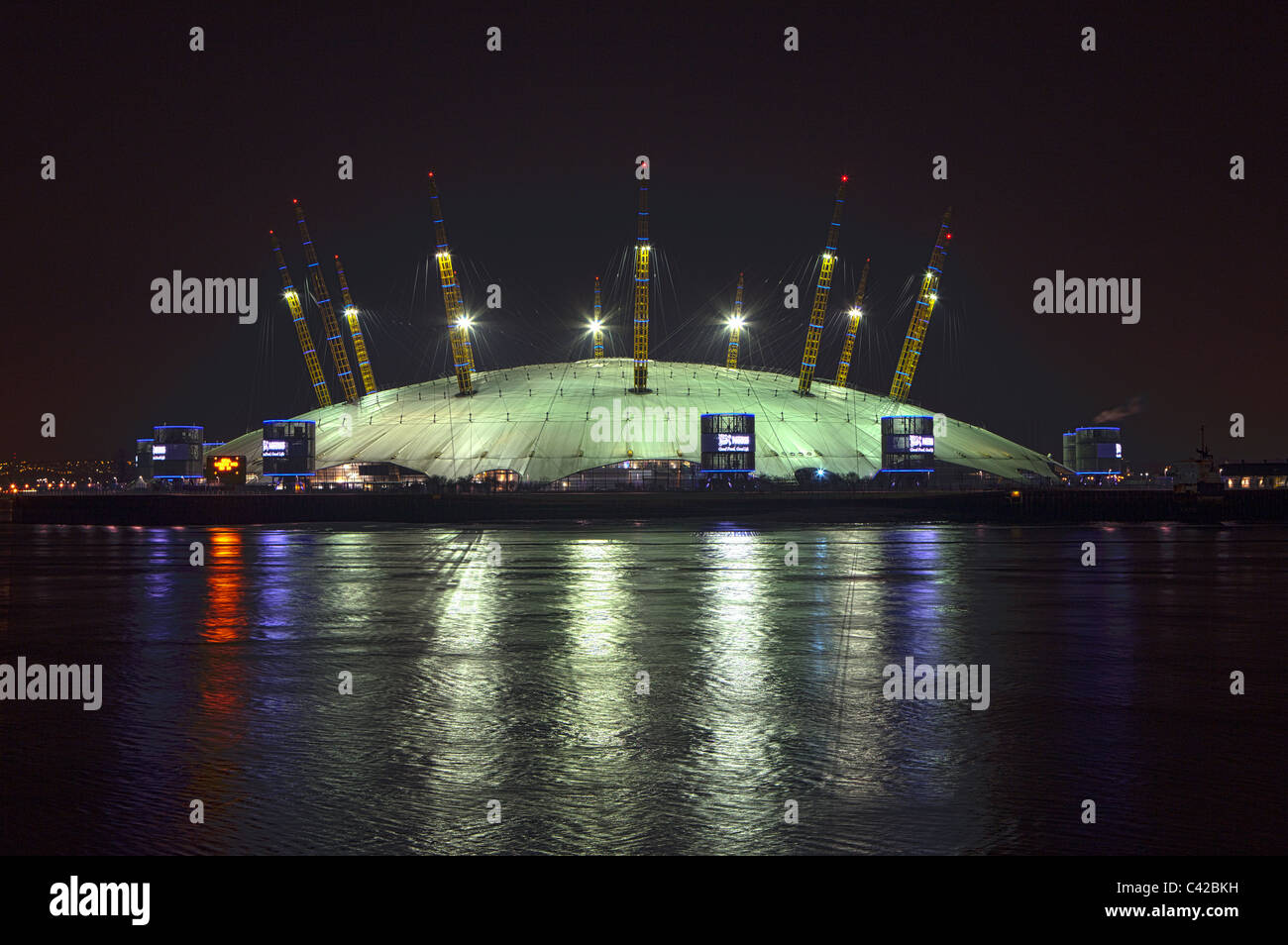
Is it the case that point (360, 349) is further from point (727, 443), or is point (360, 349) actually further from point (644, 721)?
point (644, 721)

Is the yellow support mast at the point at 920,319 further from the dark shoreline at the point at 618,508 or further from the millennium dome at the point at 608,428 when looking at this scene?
the dark shoreline at the point at 618,508

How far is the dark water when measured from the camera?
32.0ft

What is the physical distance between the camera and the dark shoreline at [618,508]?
8619cm

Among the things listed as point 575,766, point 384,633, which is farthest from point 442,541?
point 575,766

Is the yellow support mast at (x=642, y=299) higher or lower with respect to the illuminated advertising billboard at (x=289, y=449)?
higher

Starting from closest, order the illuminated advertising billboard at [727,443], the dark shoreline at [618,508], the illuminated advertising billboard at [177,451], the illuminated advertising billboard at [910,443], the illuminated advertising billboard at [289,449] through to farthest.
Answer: the dark shoreline at [618,508]
the illuminated advertising billboard at [727,443]
the illuminated advertising billboard at [910,443]
the illuminated advertising billboard at [289,449]
the illuminated advertising billboard at [177,451]

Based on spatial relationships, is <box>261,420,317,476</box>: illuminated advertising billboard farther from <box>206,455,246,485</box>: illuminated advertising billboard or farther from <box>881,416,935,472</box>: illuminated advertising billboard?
<box>881,416,935,472</box>: illuminated advertising billboard

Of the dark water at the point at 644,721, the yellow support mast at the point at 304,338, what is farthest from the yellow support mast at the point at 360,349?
the dark water at the point at 644,721

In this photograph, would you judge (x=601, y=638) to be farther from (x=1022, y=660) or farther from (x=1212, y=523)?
(x=1212, y=523)

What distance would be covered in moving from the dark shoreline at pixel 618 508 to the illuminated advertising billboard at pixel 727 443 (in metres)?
20.4

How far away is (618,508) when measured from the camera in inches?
3435

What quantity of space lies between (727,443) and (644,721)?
9873 cm

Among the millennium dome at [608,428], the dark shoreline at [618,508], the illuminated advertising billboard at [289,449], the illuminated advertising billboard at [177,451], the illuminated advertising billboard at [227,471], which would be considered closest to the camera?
the dark shoreline at [618,508]

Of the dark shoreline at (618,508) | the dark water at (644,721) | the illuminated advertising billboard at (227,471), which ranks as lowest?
the dark water at (644,721)
